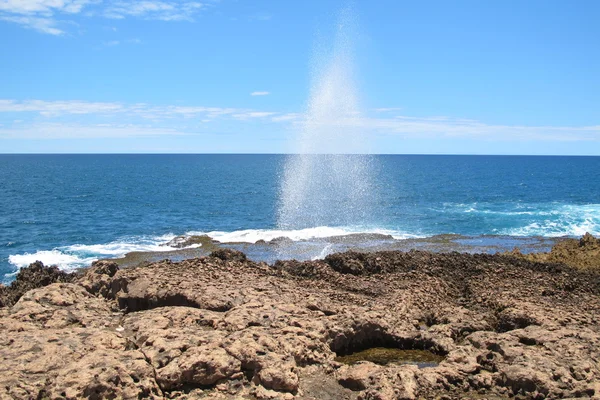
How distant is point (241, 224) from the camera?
60125 mm

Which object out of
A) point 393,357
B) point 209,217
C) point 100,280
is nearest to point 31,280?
point 100,280

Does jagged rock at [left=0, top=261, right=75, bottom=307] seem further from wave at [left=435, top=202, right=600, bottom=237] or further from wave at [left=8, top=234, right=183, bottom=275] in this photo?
wave at [left=435, top=202, right=600, bottom=237]

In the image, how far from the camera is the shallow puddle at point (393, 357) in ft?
49.9

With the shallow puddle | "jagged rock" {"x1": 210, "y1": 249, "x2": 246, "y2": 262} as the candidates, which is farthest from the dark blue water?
the shallow puddle

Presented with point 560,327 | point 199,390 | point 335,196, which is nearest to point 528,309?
point 560,327

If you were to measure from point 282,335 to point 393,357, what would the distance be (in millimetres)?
3915

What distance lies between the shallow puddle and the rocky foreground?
258mm

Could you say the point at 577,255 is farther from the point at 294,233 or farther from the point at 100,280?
the point at 100,280

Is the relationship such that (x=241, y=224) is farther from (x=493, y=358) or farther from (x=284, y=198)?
(x=493, y=358)

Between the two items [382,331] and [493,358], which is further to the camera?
[382,331]

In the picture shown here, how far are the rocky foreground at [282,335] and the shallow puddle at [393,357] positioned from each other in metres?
0.26

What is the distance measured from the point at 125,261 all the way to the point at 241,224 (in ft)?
73.4

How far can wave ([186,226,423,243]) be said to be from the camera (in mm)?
48906

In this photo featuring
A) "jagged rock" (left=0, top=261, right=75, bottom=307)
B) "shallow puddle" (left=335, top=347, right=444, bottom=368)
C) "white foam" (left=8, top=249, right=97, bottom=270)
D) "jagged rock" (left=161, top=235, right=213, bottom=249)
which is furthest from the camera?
"jagged rock" (left=161, top=235, right=213, bottom=249)
